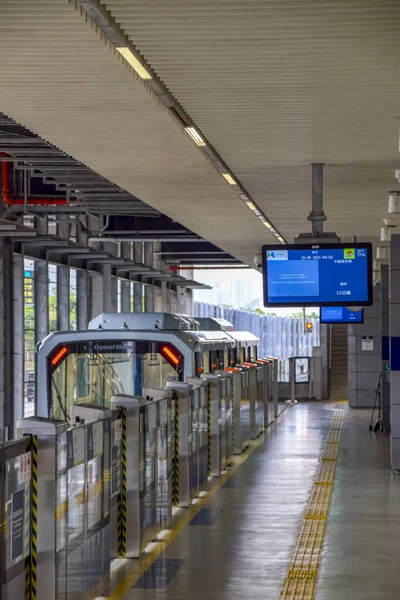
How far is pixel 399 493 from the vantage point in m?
13.2

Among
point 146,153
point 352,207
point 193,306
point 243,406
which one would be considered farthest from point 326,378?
point 146,153

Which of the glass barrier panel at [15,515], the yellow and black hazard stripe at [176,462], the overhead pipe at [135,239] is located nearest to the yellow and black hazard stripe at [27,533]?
the glass barrier panel at [15,515]

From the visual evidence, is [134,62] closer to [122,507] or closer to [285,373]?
[122,507]

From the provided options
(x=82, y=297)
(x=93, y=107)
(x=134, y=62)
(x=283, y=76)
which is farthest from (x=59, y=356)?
(x=134, y=62)

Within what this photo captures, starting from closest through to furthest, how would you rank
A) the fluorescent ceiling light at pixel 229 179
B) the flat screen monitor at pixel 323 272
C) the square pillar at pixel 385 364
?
the fluorescent ceiling light at pixel 229 179 → the flat screen monitor at pixel 323 272 → the square pillar at pixel 385 364

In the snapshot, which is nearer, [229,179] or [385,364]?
[229,179]

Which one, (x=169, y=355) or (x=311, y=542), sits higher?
(x=169, y=355)

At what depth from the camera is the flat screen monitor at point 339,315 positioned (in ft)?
79.0

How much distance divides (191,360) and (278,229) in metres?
3.22

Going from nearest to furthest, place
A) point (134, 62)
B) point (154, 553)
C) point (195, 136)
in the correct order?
point (134, 62)
point (154, 553)
point (195, 136)

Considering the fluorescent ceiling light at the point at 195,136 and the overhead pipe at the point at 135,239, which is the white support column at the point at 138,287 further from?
the fluorescent ceiling light at the point at 195,136

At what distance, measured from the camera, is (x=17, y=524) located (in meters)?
6.35

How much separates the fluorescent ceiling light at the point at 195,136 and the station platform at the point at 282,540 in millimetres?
3949

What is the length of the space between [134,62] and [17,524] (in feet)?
10.8
